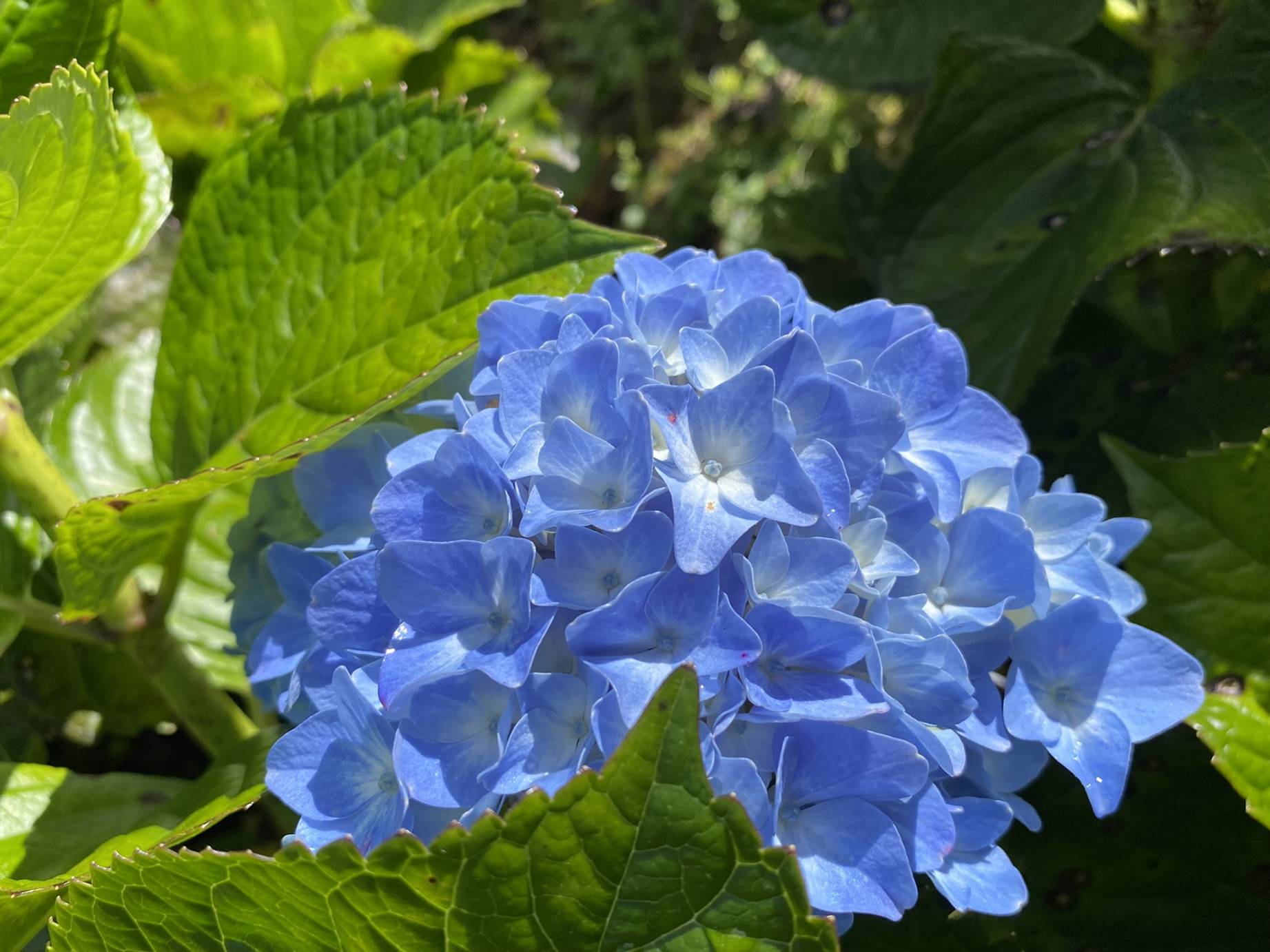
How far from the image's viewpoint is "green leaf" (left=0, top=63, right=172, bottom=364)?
2.33 feet

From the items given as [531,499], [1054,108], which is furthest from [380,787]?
[1054,108]

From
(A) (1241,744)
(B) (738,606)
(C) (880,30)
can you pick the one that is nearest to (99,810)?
(B) (738,606)

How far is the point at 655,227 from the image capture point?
6.95 feet

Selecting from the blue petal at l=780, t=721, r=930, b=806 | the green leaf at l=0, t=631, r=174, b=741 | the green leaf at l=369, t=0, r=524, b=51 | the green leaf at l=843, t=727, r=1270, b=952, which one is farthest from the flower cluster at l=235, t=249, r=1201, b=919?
the green leaf at l=369, t=0, r=524, b=51

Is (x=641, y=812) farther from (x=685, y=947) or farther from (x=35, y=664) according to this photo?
(x=35, y=664)

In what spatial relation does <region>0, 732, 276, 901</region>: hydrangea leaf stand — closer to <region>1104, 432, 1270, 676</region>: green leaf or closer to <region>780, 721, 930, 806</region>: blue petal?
<region>780, 721, 930, 806</region>: blue petal

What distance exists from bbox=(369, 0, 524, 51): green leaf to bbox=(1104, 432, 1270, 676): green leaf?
3.25 ft

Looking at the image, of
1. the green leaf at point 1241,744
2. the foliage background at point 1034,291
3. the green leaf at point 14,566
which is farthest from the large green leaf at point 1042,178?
the green leaf at point 14,566

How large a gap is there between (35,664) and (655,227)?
1384 millimetres

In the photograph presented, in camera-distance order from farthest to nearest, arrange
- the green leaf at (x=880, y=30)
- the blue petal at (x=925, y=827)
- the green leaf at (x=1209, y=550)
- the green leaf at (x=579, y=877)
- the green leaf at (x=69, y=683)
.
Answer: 1. the green leaf at (x=880, y=30)
2. the green leaf at (x=69, y=683)
3. the green leaf at (x=1209, y=550)
4. the blue petal at (x=925, y=827)
5. the green leaf at (x=579, y=877)

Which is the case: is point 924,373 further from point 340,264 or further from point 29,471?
point 29,471

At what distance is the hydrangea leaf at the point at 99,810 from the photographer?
2.59 feet

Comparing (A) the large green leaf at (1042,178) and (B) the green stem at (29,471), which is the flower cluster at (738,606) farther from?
(A) the large green leaf at (1042,178)

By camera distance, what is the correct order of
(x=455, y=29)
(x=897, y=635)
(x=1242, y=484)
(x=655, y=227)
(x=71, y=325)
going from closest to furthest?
1. (x=897, y=635)
2. (x=1242, y=484)
3. (x=71, y=325)
4. (x=455, y=29)
5. (x=655, y=227)
